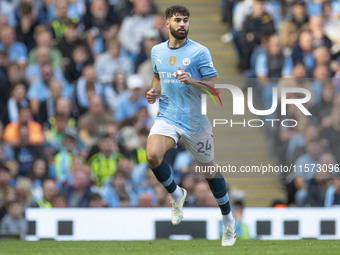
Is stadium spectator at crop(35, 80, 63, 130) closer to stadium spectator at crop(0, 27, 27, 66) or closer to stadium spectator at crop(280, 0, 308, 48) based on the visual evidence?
stadium spectator at crop(0, 27, 27, 66)

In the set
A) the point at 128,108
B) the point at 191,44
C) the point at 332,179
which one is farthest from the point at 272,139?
the point at 191,44

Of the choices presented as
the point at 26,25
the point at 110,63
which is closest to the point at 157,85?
the point at 110,63

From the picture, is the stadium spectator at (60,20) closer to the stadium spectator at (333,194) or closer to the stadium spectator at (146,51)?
the stadium spectator at (146,51)

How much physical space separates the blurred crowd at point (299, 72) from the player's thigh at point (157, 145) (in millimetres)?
3010

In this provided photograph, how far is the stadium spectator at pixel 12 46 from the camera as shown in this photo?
19094 mm

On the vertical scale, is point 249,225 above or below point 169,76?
below

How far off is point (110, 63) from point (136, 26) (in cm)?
116

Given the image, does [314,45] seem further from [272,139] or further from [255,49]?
[272,139]

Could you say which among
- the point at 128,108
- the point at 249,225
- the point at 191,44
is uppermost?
the point at 191,44

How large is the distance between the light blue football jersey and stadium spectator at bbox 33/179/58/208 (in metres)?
4.66

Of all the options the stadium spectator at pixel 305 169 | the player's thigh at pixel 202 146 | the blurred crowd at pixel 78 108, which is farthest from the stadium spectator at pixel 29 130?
the player's thigh at pixel 202 146

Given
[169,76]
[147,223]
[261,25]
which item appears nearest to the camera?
[169,76]

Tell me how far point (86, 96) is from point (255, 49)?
3.13m

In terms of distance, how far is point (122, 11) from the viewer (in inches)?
787
